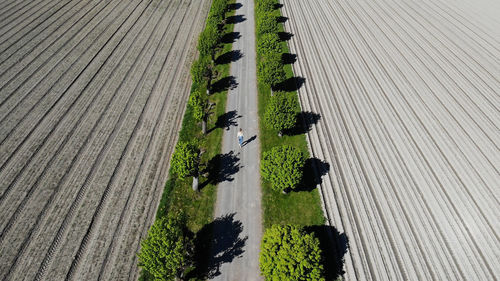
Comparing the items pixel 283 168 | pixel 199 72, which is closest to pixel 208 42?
pixel 199 72

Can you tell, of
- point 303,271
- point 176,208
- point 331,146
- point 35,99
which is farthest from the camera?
point 35,99

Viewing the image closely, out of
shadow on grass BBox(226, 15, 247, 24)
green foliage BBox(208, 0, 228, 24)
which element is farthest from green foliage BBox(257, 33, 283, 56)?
shadow on grass BBox(226, 15, 247, 24)

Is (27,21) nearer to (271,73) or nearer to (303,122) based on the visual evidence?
(271,73)

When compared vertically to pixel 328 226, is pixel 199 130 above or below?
above

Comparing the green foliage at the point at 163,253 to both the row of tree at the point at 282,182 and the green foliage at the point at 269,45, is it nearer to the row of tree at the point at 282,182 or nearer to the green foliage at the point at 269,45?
the row of tree at the point at 282,182

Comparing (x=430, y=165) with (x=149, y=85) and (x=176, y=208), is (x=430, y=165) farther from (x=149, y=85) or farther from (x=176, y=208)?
(x=149, y=85)

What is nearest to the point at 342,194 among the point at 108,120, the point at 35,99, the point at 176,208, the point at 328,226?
the point at 328,226
